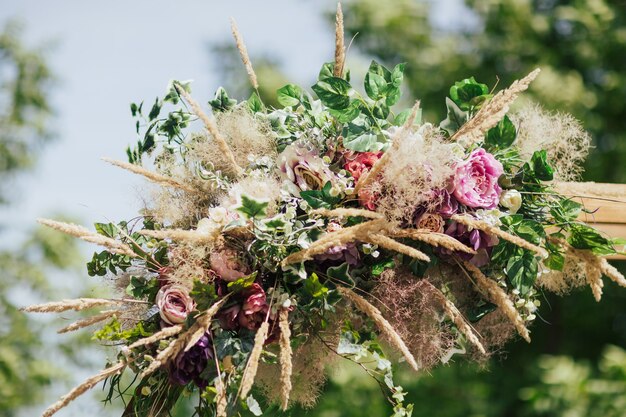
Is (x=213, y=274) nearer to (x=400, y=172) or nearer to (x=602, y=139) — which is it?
(x=400, y=172)

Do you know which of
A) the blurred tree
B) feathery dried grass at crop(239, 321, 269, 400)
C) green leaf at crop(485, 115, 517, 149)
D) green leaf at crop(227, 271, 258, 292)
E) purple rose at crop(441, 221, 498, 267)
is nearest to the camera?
feathery dried grass at crop(239, 321, 269, 400)

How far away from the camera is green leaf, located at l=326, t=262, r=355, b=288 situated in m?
1.51

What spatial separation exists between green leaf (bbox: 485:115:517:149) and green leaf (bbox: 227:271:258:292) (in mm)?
582

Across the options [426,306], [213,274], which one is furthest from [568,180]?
[213,274]

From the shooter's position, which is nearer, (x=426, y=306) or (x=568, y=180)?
(x=426, y=306)

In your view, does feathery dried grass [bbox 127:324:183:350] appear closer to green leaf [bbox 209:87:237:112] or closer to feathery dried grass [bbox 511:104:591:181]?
green leaf [bbox 209:87:237:112]

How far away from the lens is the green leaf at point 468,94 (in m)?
1.68

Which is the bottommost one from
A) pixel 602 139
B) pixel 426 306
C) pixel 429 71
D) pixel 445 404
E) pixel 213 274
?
pixel 445 404

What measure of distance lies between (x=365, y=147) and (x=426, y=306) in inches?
13.2

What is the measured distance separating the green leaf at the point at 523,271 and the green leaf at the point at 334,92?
1.50 feet

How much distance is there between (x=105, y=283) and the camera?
5.43 feet

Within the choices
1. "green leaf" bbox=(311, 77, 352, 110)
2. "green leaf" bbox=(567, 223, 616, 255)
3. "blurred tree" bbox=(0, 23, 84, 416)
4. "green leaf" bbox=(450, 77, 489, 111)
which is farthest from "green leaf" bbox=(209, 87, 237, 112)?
"blurred tree" bbox=(0, 23, 84, 416)

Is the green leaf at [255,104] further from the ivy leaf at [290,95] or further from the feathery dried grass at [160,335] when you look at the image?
the feathery dried grass at [160,335]

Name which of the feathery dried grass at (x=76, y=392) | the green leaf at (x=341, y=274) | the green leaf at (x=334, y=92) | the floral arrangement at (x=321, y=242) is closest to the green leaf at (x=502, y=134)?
the floral arrangement at (x=321, y=242)
